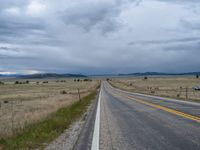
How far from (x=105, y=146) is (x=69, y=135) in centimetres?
234

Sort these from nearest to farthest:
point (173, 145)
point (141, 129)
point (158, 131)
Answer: point (173, 145), point (158, 131), point (141, 129)

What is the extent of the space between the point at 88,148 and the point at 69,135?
2290mm

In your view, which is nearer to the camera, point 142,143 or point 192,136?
point 142,143

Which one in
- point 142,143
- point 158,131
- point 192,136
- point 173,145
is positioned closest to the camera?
point 173,145

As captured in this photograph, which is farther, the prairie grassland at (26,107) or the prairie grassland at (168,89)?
the prairie grassland at (168,89)

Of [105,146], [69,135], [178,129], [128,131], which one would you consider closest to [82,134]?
[69,135]

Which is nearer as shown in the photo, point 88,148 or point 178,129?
point 88,148

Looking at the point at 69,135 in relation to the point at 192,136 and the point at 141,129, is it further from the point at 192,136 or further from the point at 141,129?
the point at 192,136

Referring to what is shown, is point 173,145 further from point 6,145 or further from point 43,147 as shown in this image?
point 6,145

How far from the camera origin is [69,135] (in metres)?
8.98

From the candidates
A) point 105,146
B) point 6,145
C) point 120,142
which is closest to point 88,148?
point 105,146

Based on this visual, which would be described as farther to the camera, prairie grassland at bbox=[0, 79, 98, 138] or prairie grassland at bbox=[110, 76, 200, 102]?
prairie grassland at bbox=[110, 76, 200, 102]

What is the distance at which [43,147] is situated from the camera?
23.9 ft

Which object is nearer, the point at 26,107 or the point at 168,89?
the point at 26,107
